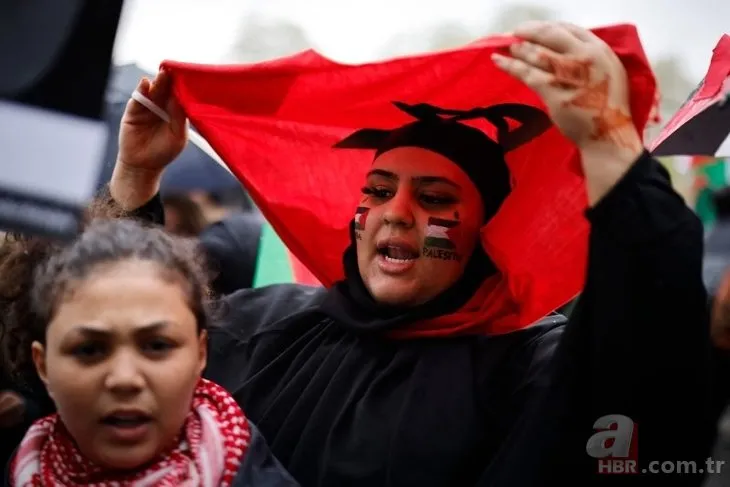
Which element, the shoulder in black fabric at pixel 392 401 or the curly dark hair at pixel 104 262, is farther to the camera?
the shoulder in black fabric at pixel 392 401

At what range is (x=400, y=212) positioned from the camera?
78.2 inches

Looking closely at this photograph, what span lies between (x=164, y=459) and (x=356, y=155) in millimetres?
1001

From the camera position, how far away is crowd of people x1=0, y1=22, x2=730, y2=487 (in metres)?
1.49

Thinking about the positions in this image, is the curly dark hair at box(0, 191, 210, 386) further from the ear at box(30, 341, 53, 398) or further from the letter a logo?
the letter a logo

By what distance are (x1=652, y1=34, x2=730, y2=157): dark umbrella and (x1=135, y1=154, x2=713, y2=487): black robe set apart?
0.48 metres

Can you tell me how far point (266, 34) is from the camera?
11586 mm

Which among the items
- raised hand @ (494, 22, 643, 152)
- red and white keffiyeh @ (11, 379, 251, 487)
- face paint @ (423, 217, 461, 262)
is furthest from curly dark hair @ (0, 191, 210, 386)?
raised hand @ (494, 22, 643, 152)

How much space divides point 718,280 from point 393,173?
26.8 inches

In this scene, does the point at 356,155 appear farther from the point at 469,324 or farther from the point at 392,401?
the point at 392,401

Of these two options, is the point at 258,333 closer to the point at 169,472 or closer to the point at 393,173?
the point at 393,173

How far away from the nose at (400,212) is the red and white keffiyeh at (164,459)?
1.77 feet

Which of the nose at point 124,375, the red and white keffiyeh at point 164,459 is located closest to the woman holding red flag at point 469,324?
the red and white keffiyeh at point 164,459

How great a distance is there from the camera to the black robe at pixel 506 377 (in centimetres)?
148

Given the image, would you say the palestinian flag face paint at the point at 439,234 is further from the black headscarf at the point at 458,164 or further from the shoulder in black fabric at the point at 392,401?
the shoulder in black fabric at the point at 392,401
